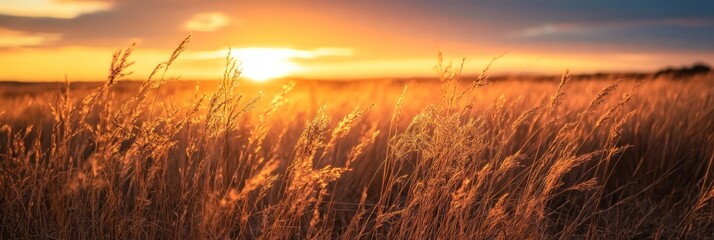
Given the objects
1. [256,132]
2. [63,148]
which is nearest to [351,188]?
[256,132]

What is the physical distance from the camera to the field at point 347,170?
2434 millimetres

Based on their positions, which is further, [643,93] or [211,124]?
[643,93]

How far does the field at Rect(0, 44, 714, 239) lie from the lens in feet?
7.98

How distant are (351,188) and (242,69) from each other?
1801 millimetres

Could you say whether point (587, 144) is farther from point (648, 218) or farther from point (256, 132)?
point (256, 132)

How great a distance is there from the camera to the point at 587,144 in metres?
4.70

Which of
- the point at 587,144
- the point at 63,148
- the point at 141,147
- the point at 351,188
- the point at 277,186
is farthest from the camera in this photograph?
the point at 587,144

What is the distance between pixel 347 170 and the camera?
3.45 meters

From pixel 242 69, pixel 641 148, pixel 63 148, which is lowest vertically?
pixel 641 148

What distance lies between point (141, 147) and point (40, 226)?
57cm

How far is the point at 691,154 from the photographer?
4727 millimetres

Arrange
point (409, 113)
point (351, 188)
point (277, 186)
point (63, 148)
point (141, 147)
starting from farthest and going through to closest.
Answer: point (409, 113) < point (351, 188) < point (277, 186) < point (63, 148) < point (141, 147)

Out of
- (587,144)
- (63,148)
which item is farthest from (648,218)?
(63,148)

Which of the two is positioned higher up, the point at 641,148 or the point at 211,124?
the point at 211,124
